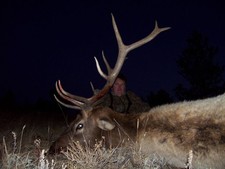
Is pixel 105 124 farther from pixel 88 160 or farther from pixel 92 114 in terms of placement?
pixel 88 160

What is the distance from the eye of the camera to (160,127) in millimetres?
5168

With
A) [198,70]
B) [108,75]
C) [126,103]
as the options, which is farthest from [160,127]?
[198,70]

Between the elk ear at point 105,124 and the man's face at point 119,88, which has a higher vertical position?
the man's face at point 119,88

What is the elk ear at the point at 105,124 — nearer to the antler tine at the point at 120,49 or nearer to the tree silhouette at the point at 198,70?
the antler tine at the point at 120,49

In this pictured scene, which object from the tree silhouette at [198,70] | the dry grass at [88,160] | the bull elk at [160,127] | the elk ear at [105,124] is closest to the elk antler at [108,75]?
the bull elk at [160,127]

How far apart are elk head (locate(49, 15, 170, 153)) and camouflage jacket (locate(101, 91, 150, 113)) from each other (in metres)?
2.43

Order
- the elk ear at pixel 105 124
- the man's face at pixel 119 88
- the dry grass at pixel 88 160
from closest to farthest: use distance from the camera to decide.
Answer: the dry grass at pixel 88 160, the elk ear at pixel 105 124, the man's face at pixel 119 88

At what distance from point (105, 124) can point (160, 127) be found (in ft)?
3.26

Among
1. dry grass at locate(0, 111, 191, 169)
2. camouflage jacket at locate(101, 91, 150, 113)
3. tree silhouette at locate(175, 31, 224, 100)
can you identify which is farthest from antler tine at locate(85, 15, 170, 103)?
tree silhouette at locate(175, 31, 224, 100)

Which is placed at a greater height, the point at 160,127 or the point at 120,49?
the point at 120,49

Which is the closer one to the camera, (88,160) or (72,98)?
(88,160)

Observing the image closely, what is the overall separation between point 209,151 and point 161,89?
2086 centimetres

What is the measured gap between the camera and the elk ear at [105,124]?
19.1 ft

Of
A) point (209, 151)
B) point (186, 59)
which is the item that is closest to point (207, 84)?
point (186, 59)
